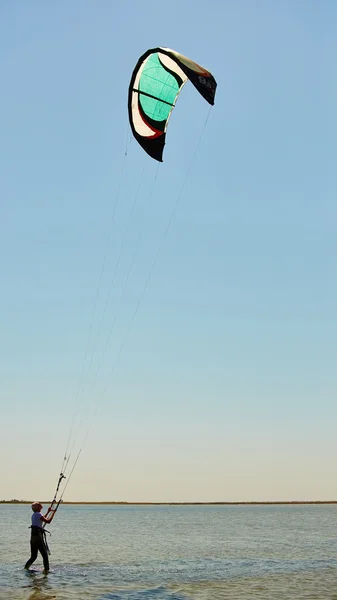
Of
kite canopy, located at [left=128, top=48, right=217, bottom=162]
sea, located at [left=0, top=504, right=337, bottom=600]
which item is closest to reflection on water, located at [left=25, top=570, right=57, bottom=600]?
sea, located at [left=0, top=504, right=337, bottom=600]

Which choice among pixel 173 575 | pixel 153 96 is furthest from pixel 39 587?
pixel 153 96

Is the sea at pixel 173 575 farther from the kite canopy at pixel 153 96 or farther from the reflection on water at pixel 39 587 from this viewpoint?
the kite canopy at pixel 153 96

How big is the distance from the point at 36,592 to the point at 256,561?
29.8 feet

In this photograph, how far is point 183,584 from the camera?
45.2 feet

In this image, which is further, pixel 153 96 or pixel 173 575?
pixel 173 575

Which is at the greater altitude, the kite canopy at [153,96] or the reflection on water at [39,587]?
the kite canopy at [153,96]

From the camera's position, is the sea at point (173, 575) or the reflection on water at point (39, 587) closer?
the reflection on water at point (39, 587)

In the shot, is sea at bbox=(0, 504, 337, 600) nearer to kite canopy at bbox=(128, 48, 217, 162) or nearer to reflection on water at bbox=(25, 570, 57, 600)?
reflection on water at bbox=(25, 570, 57, 600)

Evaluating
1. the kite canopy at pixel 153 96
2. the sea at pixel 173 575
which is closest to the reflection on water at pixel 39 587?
the sea at pixel 173 575

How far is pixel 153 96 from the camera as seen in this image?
1281 centimetres

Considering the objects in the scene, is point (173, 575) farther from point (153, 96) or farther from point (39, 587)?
point (153, 96)

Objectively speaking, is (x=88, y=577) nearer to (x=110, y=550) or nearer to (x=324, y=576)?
(x=324, y=576)

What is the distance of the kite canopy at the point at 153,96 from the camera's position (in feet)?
40.2

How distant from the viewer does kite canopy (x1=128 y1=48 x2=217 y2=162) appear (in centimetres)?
1227
